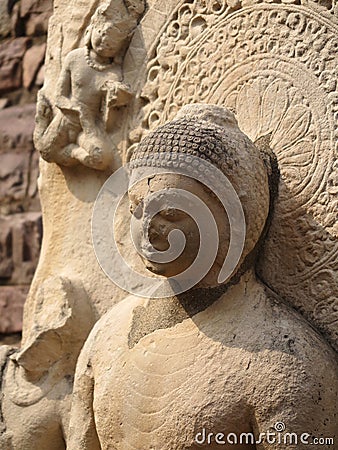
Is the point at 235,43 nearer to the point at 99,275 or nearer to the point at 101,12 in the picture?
the point at 101,12

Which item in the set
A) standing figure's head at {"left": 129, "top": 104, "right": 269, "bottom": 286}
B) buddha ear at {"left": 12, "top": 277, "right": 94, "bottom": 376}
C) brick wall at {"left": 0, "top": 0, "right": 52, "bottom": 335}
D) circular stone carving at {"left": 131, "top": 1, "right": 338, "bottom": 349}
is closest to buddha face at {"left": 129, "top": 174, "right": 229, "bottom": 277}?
standing figure's head at {"left": 129, "top": 104, "right": 269, "bottom": 286}

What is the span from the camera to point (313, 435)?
63.7 inches

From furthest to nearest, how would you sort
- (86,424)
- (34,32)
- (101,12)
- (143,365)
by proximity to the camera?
(34,32) → (101,12) → (86,424) → (143,365)

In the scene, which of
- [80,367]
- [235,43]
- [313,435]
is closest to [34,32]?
[235,43]

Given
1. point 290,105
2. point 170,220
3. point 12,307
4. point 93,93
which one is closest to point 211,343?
point 170,220

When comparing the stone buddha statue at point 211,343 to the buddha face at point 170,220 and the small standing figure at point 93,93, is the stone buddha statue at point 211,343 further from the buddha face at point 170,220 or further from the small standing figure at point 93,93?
the small standing figure at point 93,93

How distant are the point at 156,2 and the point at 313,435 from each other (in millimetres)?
874

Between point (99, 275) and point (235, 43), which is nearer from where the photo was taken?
point (235, 43)

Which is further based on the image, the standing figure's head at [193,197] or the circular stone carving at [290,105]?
the circular stone carving at [290,105]

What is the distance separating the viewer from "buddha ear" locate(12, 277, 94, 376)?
2045mm

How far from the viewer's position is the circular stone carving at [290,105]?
1.76 m

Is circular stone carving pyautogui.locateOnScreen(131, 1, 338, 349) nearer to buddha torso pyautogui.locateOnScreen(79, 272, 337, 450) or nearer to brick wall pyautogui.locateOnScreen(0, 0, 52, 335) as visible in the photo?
buddha torso pyautogui.locateOnScreen(79, 272, 337, 450)

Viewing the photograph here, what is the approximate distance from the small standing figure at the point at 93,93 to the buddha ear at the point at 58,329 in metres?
0.24

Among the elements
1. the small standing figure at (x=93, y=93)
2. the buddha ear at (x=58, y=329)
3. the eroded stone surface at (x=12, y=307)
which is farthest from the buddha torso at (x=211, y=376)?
the eroded stone surface at (x=12, y=307)
